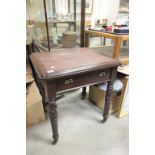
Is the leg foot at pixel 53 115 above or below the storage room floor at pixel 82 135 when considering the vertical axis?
above

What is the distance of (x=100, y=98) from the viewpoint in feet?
5.40

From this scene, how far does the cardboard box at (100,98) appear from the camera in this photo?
1.56 meters

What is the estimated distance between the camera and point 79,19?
1.77 metres

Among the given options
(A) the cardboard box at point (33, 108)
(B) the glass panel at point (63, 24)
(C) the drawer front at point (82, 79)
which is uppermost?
(B) the glass panel at point (63, 24)

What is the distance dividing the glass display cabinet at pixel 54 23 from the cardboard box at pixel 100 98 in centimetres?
63

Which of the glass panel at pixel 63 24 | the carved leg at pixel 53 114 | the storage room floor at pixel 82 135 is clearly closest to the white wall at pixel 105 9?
the glass panel at pixel 63 24

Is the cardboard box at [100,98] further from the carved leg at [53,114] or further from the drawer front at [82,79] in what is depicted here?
the carved leg at [53,114]

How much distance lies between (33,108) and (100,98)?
74cm

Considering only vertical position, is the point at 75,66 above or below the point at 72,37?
below
